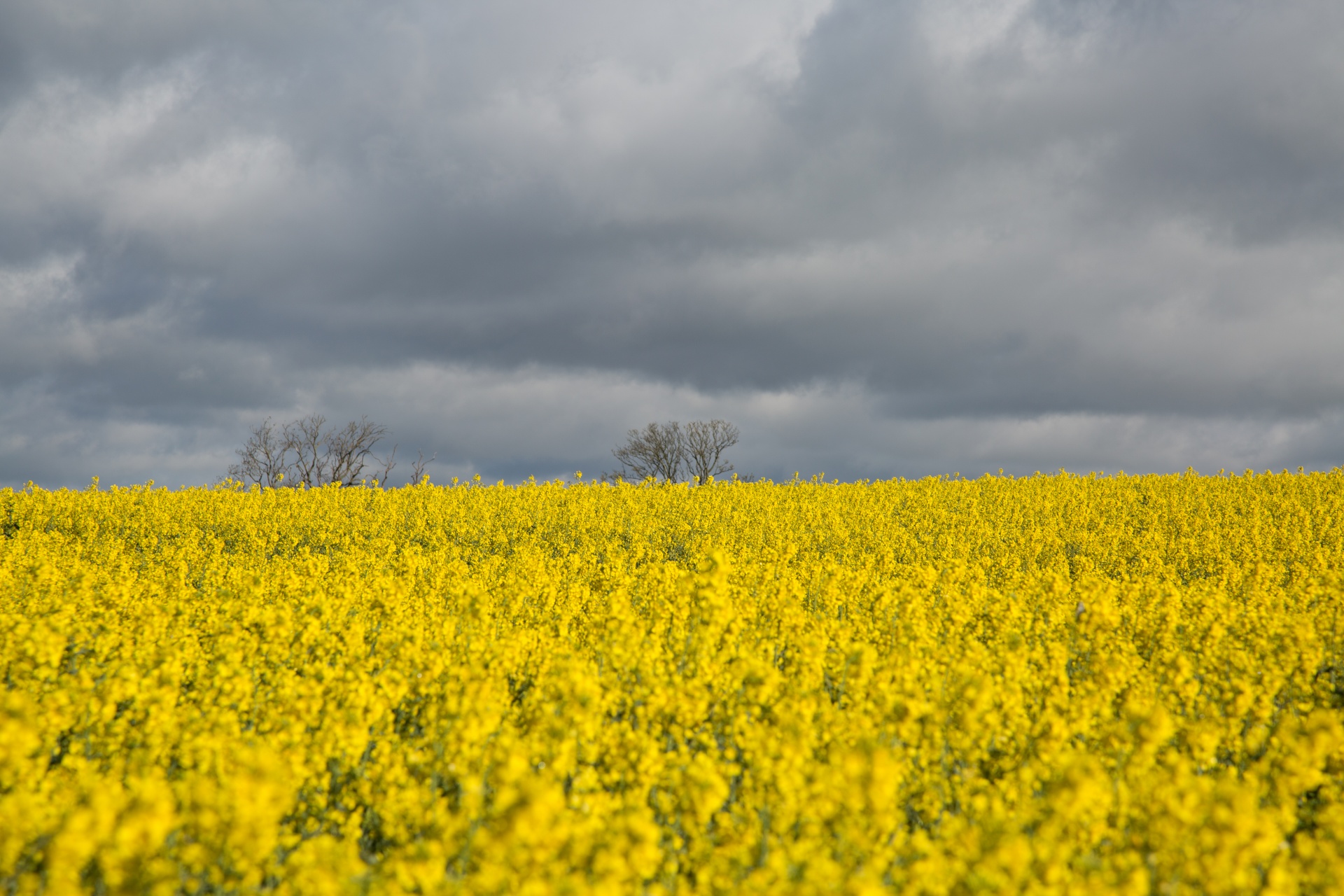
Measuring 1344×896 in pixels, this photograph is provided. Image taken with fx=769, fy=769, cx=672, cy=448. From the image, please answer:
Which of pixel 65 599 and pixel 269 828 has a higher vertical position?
pixel 65 599

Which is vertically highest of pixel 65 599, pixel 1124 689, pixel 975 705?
pixel 65 599

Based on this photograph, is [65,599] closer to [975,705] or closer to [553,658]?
[553,658]

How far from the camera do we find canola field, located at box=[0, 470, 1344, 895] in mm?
4008

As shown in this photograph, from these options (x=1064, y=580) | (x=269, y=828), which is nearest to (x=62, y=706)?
(x=269, y=828)

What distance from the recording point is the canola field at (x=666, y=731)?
4008mm

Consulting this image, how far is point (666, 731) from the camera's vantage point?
683 centimetres

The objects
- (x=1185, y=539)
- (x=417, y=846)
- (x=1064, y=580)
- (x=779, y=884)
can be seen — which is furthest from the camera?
(x=1185, y=539)

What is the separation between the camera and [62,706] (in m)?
6.04

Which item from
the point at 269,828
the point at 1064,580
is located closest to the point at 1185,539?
the point at 1064,580

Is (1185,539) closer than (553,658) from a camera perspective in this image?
No

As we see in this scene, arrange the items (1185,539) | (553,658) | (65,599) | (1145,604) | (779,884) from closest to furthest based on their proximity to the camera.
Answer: (779,884)
(553,658)
(65,599)
(1145,604)
(1185,539)

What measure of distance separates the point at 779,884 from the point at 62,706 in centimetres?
578

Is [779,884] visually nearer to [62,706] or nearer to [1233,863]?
[1233,863]

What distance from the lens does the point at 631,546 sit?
1850 centimetres
